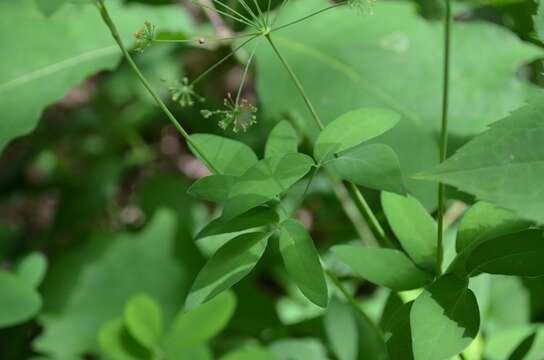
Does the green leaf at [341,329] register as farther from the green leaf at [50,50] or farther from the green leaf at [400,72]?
the green leaf at [50,50]

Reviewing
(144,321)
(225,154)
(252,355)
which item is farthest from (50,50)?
(225,154)

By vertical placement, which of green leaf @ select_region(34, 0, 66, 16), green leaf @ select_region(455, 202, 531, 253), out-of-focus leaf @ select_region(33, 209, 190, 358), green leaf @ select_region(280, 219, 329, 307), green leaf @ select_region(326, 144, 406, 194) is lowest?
out-of-focus leaf @ select_region(33, 209, 190, 358)

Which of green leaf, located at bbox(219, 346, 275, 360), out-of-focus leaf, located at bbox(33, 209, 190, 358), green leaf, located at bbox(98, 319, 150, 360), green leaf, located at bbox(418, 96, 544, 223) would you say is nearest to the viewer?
green leaf, located at bbox(418, 96, 544, 223)

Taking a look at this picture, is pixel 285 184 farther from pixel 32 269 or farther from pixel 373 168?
pixel 32 269

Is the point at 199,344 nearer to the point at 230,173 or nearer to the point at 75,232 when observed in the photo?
the point at 230,173

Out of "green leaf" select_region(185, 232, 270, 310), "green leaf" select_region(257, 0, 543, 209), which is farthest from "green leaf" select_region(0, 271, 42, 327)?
"green leaf" select_region(185, 232, 270, 310)

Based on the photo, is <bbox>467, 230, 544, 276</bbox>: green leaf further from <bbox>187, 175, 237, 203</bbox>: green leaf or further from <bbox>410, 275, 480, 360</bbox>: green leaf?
<bbox>187, 175, 237, 203</bbox>: green leaf
